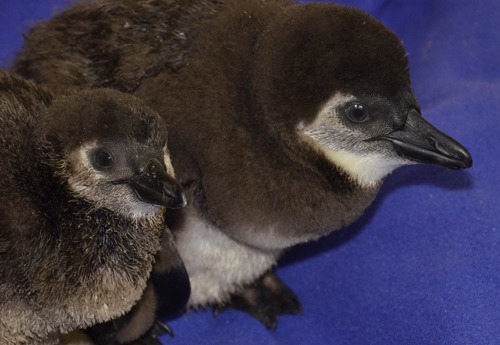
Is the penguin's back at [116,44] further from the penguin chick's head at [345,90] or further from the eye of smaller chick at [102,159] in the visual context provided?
the eye of smaller chick at [102,159]

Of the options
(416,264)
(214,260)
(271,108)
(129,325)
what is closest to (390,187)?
(416,264)

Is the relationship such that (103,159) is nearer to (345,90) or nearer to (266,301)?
(345,90)

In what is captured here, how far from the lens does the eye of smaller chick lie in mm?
1401

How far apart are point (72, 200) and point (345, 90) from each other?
22.6 inches

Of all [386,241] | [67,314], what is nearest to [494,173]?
[386,241]

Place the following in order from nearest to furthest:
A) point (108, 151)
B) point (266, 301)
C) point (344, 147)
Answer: point (108, 151)
point (344, 147)
point (266, 301)

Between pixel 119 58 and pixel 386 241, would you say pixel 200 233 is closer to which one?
pixel 119 58

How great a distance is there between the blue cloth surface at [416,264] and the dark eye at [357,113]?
0.53 meters

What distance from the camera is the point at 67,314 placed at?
4.81 feet

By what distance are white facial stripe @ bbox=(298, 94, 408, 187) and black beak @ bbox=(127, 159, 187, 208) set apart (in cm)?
34

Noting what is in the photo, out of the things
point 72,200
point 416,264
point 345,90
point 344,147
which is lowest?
point 416,264

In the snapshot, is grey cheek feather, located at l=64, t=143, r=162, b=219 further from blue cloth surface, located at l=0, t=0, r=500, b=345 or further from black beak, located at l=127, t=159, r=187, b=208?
blue cloth surface, located at l=0, t=0, r=500, b=345

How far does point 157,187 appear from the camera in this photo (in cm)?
141

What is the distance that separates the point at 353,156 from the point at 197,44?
1.37 ft
